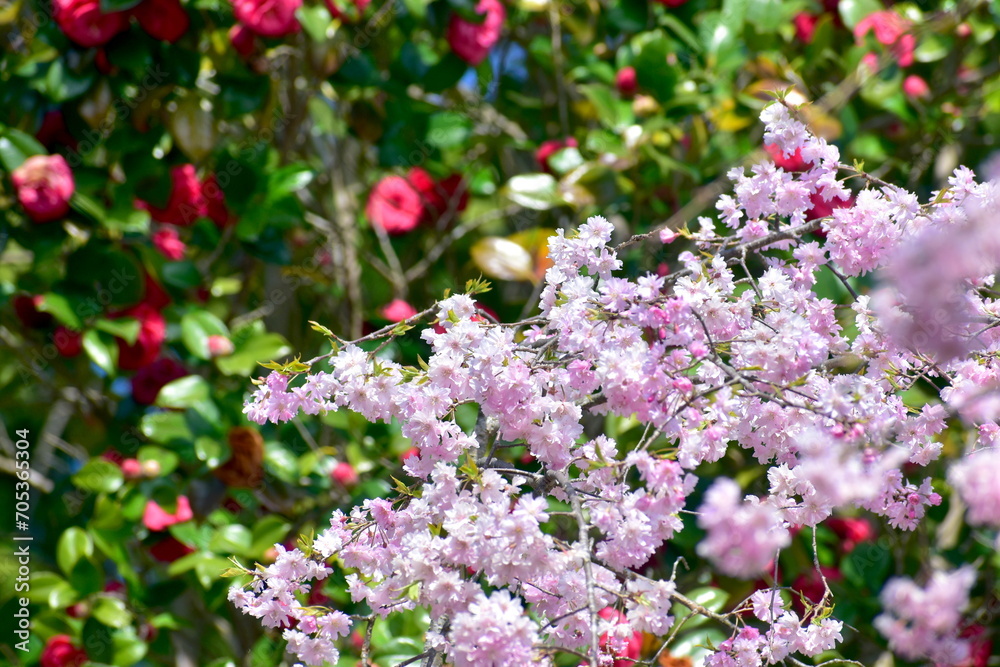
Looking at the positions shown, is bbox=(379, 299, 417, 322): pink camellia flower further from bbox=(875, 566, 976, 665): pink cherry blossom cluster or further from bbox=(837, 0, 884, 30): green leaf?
bbox=(875, 566, 976, 665): pink cherry blossom cluster

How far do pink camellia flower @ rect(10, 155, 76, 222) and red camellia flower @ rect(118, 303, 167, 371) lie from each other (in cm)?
20

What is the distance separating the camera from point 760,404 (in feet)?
2.87

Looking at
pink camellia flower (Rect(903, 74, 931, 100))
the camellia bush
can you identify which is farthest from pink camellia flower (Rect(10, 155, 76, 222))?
pink camellia flower (Rect(903, 74, 931, 100))

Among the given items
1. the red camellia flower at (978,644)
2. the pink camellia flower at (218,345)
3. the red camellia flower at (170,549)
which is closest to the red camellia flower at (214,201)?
the pink camellia flower at (218,345)

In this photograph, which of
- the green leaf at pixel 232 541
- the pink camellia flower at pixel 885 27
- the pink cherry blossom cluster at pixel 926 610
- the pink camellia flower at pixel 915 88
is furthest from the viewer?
the pink camellia flower at pixel 915 88

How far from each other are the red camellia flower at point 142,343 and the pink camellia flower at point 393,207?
44cm

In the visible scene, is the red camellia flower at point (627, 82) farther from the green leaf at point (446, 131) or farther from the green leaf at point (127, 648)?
the green leaf at point (127, 648)

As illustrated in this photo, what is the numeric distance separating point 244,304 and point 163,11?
67 cm

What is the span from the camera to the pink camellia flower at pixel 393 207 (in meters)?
1.74

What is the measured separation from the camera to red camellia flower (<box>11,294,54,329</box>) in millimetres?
1622

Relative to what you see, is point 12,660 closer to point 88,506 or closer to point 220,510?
point 88,506

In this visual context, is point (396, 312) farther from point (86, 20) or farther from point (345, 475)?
point (86, 20)

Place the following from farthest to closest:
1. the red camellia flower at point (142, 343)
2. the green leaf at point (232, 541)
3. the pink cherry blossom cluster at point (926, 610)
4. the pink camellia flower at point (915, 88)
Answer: the pink camellia flower at point (915, 88), the red camellia flower at point (142, 343), the green leaf at point (232, 541), the pink cherry blossom cluster at point (926, 610)

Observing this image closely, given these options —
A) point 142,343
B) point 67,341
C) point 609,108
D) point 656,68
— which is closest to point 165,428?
point 142,343
